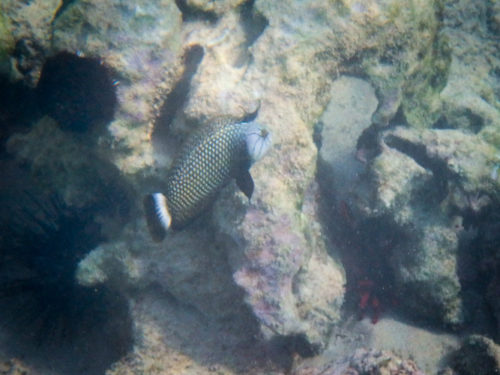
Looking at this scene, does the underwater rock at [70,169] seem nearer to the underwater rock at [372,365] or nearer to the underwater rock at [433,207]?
the underwater rock at [372,365]

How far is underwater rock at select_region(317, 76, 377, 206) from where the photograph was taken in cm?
423

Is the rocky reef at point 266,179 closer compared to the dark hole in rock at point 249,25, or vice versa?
the rocky reef at point 266,179

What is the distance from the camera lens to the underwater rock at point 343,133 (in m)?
4.23

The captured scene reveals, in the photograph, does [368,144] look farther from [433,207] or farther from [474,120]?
[474,120]

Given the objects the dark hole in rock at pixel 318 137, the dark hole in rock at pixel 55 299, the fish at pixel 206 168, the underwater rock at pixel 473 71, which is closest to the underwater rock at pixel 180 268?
the dark hole in rock at pixel 55 299

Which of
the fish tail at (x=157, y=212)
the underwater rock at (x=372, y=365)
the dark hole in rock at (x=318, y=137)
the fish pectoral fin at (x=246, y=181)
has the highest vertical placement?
the fish pectoral fin at (x=246, y=181)

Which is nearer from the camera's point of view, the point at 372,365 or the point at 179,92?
the point at 372,365

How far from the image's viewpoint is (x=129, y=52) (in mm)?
3119

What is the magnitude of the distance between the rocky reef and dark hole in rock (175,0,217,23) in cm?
2

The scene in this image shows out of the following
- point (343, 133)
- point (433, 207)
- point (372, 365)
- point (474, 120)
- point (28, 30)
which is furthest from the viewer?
point (343, 133)

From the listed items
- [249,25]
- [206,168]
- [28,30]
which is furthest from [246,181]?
[28,30]

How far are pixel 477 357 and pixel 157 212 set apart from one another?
10.7ft

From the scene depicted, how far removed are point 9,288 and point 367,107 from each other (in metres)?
5.55

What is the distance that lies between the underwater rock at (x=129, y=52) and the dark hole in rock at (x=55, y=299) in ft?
4.56
